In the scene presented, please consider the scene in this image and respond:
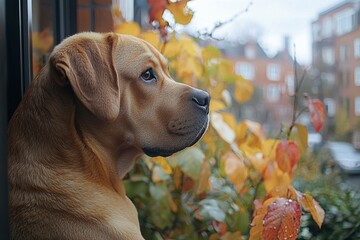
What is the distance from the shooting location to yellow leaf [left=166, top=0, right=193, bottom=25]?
1.41m

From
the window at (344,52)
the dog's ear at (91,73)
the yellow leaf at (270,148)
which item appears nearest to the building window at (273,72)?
the window at (344,52)

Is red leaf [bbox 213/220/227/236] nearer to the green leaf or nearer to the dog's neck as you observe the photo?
the green leaf

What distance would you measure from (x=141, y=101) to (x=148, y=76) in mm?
55

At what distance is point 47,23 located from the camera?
1642 millimetres

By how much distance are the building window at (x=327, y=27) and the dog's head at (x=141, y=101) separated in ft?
→ 11.0

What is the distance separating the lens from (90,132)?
108 cm

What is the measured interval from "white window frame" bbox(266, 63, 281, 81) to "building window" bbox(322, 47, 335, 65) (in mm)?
413

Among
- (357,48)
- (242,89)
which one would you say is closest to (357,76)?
(357,48)

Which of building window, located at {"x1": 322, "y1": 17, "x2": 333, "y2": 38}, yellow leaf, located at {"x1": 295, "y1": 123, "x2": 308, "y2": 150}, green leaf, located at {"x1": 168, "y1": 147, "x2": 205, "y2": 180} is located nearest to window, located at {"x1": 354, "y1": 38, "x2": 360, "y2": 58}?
building window, located at {"x1": 322, "y1": 17, "x2": 333, "y2": 38}

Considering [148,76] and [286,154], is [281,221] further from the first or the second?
[148,76]

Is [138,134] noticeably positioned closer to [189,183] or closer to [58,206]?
[58,206]

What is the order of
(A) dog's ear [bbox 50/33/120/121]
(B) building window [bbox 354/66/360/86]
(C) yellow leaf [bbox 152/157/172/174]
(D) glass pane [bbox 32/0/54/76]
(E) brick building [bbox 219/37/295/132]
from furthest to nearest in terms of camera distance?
1. (E) brick building [bbox 219/37/295/132]
2. (B) building window [bbox 354/66/360/86]
3. (C) yellow leaf [bbox 152/157/172/174]
4. (D) glass pane [bbox 32/0/54/76]
5. (A) dog's ear [bbox 50/33/120/121]

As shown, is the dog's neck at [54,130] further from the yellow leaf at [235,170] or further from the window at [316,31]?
the window at [316,31]

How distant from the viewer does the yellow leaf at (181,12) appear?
4.61 ft
